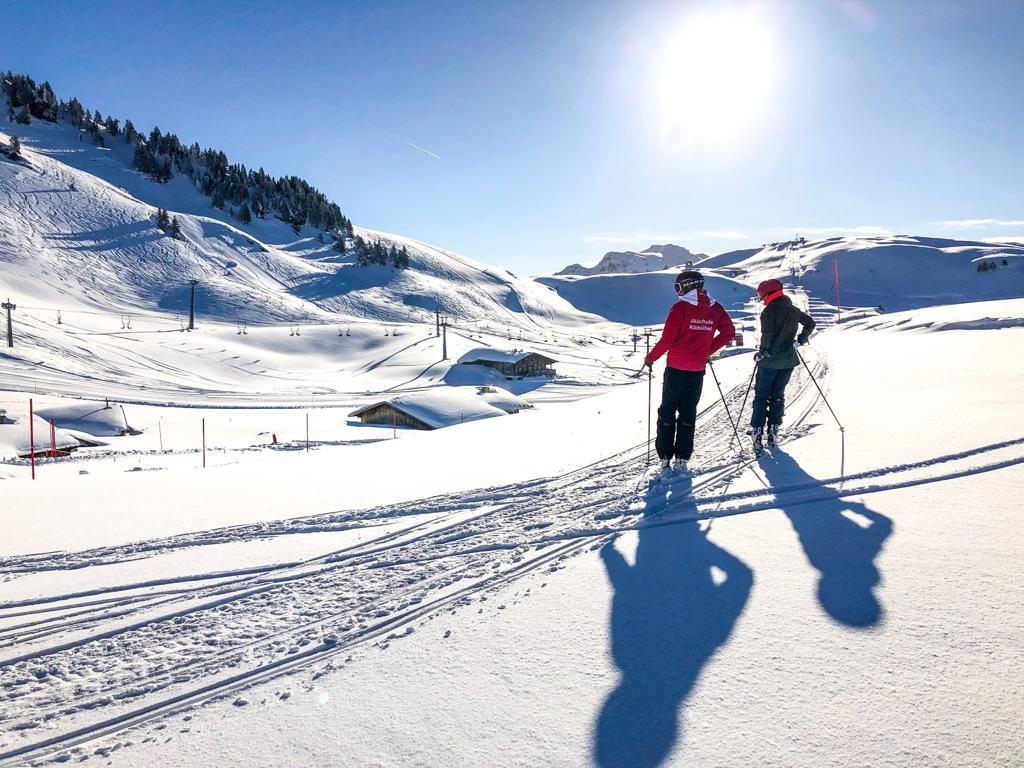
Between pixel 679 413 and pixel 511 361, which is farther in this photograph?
pixel 511 361

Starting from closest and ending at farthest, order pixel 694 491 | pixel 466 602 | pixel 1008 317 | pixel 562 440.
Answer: pixel 466 602 → pixel 694 491 → pixel 562 440 → pixel 1008 317

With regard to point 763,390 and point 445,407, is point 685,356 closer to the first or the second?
point 763,390

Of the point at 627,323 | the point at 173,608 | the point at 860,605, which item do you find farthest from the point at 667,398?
the point at 627,323

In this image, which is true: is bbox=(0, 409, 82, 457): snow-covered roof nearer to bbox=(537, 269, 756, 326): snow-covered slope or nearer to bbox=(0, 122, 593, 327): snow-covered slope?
bbox=(0, 122, 593, 327): snow-covered slope

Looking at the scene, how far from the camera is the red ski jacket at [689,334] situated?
5.59 m

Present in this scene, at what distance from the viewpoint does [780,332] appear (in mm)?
6555

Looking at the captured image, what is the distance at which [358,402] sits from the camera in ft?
148

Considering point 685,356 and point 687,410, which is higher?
point 685,356

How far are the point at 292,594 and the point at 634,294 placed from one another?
160305 mm

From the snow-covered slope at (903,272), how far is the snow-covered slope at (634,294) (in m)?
13.0

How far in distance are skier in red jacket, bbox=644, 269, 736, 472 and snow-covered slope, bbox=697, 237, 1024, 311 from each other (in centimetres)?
13193

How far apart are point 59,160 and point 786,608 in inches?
5693

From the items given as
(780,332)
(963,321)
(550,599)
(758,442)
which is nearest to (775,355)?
(780,332)

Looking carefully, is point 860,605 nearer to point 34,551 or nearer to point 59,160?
point 34,551
